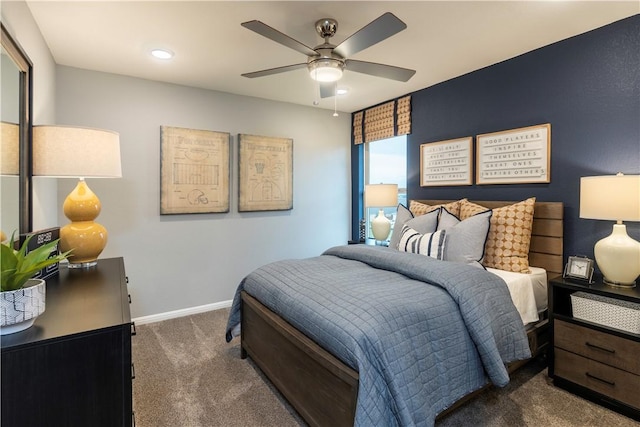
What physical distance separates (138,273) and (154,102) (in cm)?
171

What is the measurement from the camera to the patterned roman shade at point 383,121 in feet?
12.7

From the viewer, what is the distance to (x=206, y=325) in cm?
321

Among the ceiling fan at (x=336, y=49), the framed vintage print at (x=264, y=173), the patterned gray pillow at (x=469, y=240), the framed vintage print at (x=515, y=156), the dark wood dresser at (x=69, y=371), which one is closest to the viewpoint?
the dark wood dresser at (x=69, y=371)

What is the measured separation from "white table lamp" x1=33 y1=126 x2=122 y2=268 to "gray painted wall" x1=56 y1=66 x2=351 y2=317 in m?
1.26

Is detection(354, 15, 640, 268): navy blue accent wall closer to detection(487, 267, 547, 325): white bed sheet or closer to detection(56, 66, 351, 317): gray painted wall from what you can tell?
detection(487, 267, 547, 325): white bed sheet

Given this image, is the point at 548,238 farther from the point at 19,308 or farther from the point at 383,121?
the point at 19,308

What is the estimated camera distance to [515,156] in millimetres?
2855

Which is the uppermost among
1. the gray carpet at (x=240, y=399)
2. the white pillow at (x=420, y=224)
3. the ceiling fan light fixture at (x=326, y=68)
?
the ceiling fan light fixture at (x=326, y=68)

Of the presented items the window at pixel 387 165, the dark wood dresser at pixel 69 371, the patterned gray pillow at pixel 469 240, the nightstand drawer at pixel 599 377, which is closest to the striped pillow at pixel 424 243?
the patterned gray pillow at pixel 469 240

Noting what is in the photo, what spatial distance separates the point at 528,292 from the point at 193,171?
3.20 metres

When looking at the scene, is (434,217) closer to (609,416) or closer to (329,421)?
(609,416)

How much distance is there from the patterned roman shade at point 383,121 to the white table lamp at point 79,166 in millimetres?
3013

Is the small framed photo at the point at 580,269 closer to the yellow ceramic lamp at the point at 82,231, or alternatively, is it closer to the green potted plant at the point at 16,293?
the green potted plant at the point at 16,293

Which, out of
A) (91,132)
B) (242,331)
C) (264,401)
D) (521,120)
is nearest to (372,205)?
(521,120)
